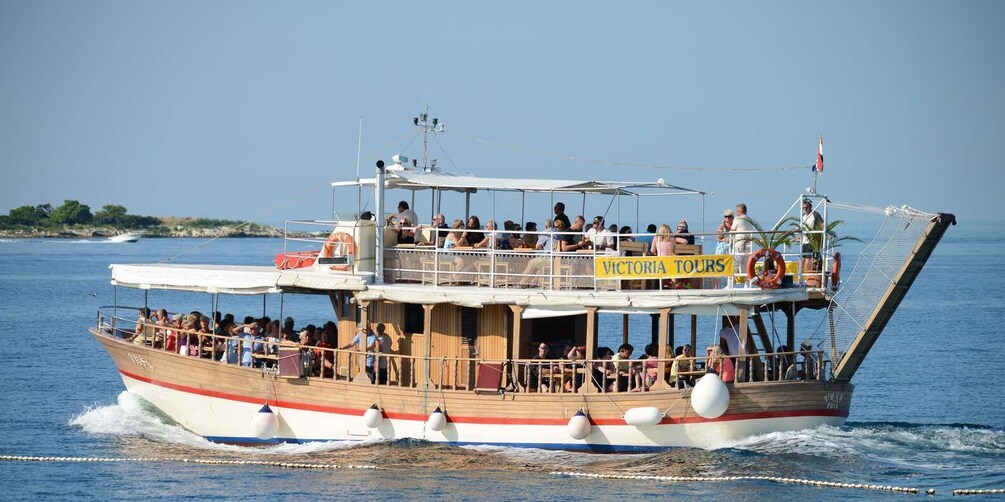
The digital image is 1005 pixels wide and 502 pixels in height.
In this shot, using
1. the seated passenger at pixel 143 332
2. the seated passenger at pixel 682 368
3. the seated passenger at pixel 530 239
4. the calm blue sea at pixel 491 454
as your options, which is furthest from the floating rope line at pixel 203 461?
the seated passenger at pixel 682 368

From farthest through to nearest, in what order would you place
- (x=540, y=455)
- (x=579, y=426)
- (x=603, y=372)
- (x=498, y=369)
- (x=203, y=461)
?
(x=203, y=461) < (x=498, y=369) < (x=540, y=455) < (x=603, y=372) < (x=579, y=426)

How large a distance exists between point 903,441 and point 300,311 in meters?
41.3

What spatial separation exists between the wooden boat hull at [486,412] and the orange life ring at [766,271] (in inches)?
73.3

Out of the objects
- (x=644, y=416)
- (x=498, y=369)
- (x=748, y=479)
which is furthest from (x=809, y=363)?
(x=498, y=369)

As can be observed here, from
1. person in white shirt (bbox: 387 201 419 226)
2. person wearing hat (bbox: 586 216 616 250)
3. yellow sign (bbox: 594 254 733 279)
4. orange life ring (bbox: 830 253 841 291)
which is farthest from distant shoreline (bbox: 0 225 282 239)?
orange life ring (bbox: 830 253 841 291)

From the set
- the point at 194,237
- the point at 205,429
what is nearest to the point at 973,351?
the point at 205,429

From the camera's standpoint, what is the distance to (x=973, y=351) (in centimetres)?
4462

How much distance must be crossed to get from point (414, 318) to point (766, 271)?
699 centimetres

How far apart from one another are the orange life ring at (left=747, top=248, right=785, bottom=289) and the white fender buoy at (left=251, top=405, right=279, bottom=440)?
964cm

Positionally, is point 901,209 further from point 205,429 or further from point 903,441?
point 205,429

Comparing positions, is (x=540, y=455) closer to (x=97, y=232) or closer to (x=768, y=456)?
(x=768, y=456)

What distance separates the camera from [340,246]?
84.5 ft

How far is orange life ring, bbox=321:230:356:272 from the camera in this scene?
Answer: 25.4m

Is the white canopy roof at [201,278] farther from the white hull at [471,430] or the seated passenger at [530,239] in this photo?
the seated passenger at [530,239]
